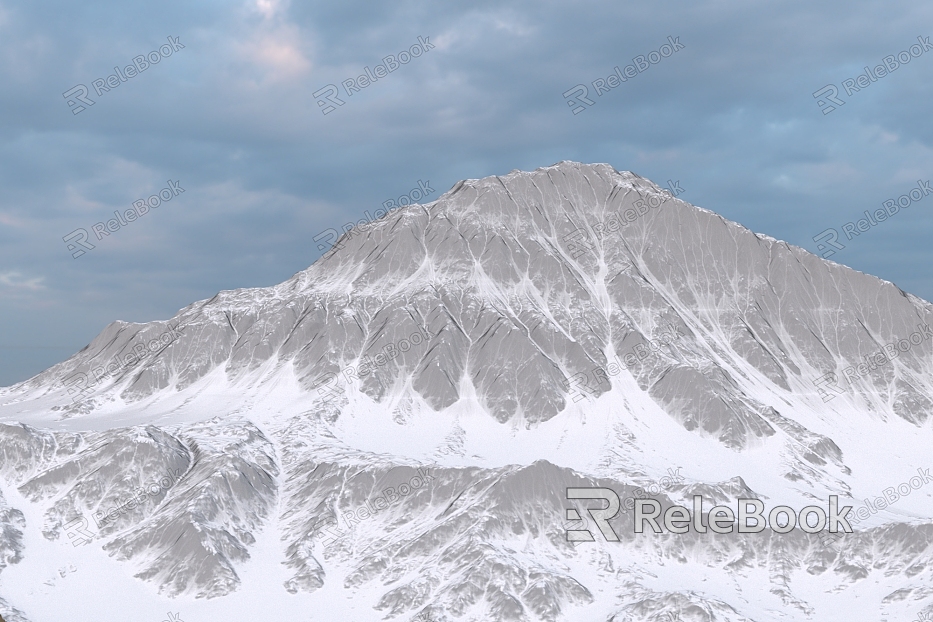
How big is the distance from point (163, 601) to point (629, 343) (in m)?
102

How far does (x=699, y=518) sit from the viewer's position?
136m

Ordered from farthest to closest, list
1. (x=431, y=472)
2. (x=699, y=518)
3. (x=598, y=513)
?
1. (x=431, y=472)
2. (x=598, y=513)
3. (x=699, y=518)

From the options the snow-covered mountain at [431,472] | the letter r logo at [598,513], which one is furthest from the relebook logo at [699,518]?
the snow-covered mountain at [431,472]

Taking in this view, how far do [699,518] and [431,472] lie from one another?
37471 millimetres

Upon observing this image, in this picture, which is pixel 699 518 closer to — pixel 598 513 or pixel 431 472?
pixel 598 513

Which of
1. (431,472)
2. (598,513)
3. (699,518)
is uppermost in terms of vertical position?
(431,472)

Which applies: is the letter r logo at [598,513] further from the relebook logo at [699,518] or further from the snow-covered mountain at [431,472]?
the snow-covered mountain at [431,472]

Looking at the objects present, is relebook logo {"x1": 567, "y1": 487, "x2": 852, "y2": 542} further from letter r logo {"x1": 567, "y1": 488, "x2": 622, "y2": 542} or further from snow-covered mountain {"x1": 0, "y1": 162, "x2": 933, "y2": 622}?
snow-covered mountain {"x1": 0, "y1": 162, "x2": 933, "y2": 622}

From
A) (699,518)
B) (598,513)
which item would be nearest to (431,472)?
(598,513)

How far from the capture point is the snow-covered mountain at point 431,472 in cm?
12250

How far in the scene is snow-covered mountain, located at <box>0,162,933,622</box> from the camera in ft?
402

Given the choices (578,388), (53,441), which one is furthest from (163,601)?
(578,388)

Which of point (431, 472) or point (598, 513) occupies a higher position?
point (431, 472)

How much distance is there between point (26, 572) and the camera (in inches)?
4956
